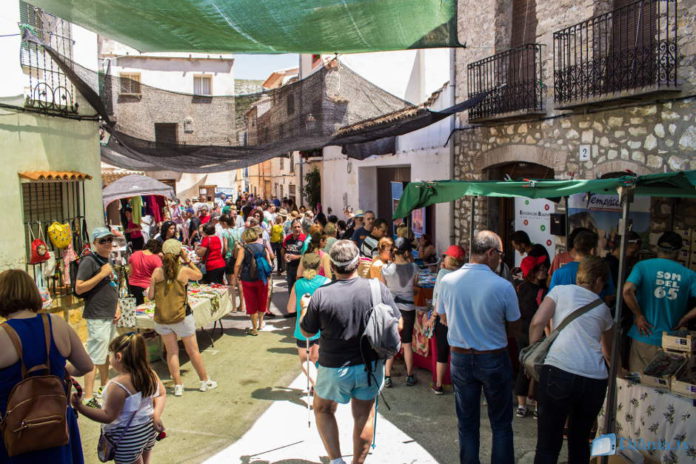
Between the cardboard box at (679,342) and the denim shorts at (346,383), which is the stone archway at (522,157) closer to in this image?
the cardboard box at (679,342)

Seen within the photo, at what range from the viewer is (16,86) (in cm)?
710

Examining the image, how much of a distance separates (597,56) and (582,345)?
213 inches

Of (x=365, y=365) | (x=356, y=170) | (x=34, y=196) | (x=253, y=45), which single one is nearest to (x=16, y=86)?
(x=34, y=196)

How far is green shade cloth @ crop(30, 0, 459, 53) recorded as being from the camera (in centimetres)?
534

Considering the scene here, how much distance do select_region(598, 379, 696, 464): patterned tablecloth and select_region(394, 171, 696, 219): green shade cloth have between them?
1.54 m

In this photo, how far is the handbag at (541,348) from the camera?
12.0 feet

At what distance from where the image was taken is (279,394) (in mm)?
6164

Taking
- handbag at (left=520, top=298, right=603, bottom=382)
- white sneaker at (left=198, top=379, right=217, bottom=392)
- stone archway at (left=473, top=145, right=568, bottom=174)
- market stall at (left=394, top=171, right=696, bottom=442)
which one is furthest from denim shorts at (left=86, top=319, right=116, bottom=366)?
stone archway at (left=473, top=145, right=568, bottom=174)

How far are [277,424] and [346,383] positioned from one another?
1.80 metres

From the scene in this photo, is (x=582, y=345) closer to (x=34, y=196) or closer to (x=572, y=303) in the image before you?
(x=572, y=303)

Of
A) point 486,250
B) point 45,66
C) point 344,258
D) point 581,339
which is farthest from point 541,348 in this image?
point 45,66

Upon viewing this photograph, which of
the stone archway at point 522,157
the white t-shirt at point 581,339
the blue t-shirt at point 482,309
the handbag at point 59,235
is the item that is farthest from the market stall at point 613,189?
the handbag at point 59,235

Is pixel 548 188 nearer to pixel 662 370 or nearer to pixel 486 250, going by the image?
pixel 486 250

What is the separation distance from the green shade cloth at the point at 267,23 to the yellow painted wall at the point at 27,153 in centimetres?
201
